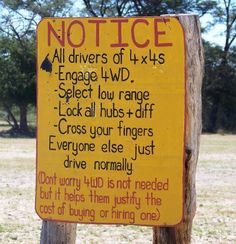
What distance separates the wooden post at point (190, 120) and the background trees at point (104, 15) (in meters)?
32.4

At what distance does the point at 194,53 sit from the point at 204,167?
546 inches

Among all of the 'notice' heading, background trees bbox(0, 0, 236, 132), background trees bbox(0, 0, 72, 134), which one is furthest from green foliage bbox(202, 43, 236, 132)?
the 'notice' heading

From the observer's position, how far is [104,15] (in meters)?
37.8

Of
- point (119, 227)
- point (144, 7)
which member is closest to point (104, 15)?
point (144, 7)

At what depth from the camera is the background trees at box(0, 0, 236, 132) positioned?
117 feet

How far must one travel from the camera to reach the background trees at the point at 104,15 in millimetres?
35688

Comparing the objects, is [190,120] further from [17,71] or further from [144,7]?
[144,7]

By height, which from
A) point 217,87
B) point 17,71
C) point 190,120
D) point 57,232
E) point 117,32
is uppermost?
point 17,71

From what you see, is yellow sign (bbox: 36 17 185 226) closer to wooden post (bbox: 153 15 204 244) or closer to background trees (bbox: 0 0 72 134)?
wooden post (bbox: 153 15 204 244)

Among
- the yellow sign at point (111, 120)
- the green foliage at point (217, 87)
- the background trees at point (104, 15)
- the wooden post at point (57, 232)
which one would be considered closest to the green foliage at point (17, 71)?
the background trees at point (104, 15)

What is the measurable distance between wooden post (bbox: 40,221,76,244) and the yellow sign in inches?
8.4

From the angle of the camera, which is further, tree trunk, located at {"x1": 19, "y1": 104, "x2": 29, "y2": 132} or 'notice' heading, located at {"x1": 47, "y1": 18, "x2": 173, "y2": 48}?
tree trunk, located at {"x1": 19, "y1": 104, "x2": 29, "y2": 132}

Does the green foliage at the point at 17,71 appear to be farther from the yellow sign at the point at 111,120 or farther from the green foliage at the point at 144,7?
the yellow sign at the point at 111,120

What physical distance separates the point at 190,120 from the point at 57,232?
0.98 m
